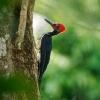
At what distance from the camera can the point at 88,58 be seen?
18.9ft

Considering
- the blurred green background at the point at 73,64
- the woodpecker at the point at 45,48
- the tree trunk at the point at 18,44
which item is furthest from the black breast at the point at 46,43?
the tree trunk at the point at 18,44

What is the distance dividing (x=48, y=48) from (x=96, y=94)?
1.38 m

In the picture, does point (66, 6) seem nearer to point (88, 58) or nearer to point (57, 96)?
point (57, 96)

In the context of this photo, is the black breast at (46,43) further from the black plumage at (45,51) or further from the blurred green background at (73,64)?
the blurred green background at (73,64)

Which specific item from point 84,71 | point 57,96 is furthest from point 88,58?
point 57,96

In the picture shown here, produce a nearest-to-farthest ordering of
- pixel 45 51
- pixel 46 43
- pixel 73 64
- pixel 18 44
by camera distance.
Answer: pixel 18 44 → pixel 45 51 → pixel 46 43 → pixel 73 64

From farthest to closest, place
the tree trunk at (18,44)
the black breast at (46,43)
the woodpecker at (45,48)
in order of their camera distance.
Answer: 1. the black breast at (46,43)
2. the woodpecker at (45,48)
3. the tree trunk at (18,44)

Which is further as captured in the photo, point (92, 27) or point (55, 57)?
point (55, 57)

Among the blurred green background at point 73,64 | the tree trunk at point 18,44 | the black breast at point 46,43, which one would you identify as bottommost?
the blurred green background at point 73,64

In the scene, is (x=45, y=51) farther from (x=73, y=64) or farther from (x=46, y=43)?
(x=73, y=64)

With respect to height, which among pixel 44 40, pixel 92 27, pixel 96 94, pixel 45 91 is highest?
pixel 92 27

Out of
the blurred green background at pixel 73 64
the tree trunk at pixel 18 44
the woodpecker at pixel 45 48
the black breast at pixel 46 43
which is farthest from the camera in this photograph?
the blurred green background at pixel 73 64

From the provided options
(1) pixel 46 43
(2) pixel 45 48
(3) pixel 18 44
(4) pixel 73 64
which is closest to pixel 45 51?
(2) pixel 45 48

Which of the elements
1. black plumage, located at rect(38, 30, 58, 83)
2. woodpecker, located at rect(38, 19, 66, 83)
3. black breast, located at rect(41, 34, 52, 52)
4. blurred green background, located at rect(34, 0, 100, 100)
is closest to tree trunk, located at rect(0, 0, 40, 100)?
woodpecker, located at rect(38, 19, 66, 83)
